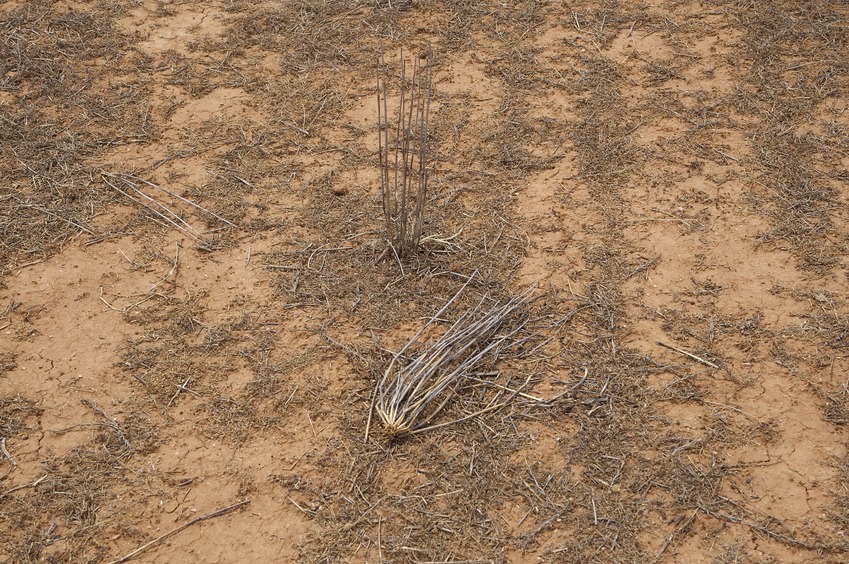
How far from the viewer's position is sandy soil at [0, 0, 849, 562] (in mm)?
2689

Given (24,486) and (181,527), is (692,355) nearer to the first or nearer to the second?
(181,527)

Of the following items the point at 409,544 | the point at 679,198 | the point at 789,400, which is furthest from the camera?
the point at 679,198

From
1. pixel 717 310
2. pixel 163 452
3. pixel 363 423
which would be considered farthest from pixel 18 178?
pixel 717 310

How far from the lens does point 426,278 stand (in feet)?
11.4

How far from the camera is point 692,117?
4375 millimetres

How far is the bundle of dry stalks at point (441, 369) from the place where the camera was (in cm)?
291

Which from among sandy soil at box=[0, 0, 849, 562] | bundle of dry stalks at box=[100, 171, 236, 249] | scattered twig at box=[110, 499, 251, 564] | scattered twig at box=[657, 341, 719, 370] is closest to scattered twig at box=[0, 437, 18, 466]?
sandy soil at box=[0, 0, 849, 562]

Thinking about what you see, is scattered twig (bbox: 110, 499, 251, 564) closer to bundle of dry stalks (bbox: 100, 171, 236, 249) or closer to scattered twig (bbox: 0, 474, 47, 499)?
scattered twig (bbox: 0, 474, 47, 499)

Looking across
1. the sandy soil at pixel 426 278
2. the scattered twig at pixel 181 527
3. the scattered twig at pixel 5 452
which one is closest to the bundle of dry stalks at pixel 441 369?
the sandy soil at pixel 426 278

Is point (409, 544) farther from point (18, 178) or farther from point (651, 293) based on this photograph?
point (18, 178)

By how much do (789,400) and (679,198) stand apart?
1.22 m

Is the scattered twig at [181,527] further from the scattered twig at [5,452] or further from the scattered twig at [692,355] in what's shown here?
the scattered twig at [692,355]

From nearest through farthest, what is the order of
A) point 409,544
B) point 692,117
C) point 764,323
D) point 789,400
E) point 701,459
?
point 409,544, point 701,459, point 789,400, point 764,323, point 692,117

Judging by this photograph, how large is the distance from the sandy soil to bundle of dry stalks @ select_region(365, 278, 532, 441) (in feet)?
0.21
